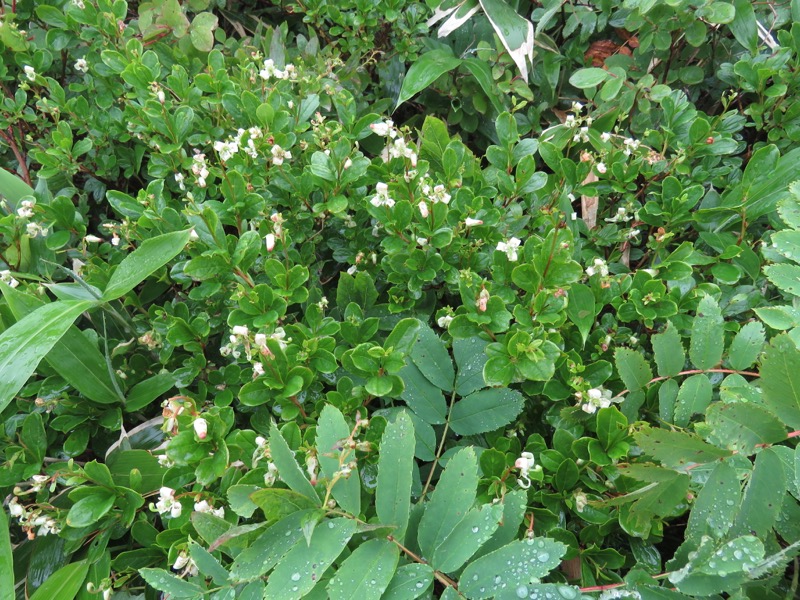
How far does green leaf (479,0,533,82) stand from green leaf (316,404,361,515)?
4.46ft

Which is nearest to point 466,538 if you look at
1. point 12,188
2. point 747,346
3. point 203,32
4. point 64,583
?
point 747,346

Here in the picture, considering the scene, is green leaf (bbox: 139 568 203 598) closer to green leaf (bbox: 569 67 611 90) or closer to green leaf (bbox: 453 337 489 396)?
green leaf (bbox: 453 337 489 396)

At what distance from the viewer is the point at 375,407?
1435 millimetres

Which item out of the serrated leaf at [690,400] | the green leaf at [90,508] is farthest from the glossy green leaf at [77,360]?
the serrated leaf at [690,400]

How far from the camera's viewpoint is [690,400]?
112cm

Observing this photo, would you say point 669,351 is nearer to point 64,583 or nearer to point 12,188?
point 64,583

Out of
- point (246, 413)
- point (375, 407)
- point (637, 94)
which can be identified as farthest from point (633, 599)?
point (637, 94)

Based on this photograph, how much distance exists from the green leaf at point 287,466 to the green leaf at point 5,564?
74 centimetres

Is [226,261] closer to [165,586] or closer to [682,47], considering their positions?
[165,586]

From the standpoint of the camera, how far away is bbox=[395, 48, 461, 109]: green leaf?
1.89 meters

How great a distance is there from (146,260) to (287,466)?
649mm

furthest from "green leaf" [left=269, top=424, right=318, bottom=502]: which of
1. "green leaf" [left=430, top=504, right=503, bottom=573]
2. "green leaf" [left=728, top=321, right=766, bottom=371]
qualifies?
"green leaf" [left=728, top=321, right=766, bottom=371]

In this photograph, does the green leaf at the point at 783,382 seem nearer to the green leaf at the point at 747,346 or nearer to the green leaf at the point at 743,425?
the green leaf at the point at 743,425

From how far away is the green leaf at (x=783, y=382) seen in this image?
881mm
